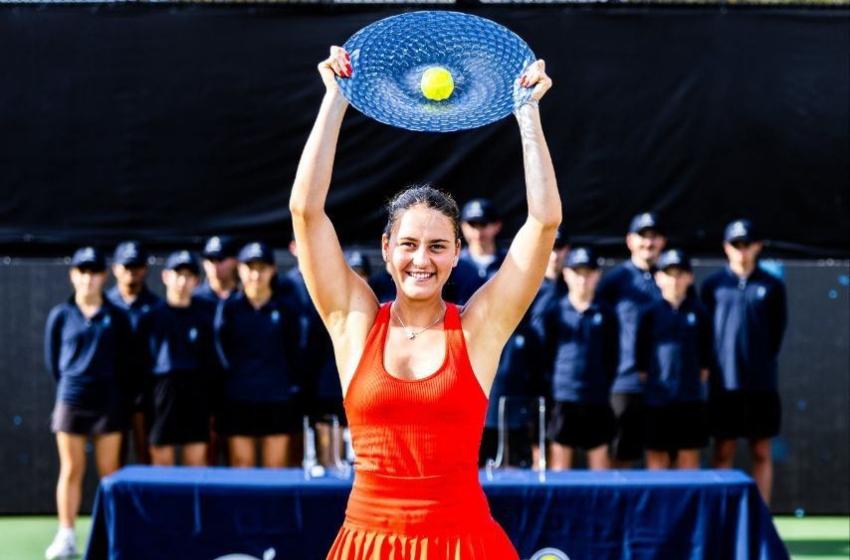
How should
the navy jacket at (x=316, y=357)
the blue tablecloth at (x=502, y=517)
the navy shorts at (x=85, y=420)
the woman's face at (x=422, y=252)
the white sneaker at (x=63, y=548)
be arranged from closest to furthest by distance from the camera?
the woman's face at (x=422, y=252) → the blue tablecloth at (x=502, y=517) → the white sneaker at (x=63, y=548) → the navy shorts at (x=85, y=420) → the navy jacket at (x=316, y=357)

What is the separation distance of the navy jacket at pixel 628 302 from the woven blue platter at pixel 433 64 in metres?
4.21

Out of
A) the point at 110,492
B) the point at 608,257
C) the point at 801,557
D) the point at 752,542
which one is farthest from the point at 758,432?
the point at 110,492

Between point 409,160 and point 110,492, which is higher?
point 409,160

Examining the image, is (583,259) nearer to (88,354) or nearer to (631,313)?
(631,313)

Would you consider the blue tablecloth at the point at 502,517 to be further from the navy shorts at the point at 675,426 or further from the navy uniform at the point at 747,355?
the navy uniform at the point at 747,355

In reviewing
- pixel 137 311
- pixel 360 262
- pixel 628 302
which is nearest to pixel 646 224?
pixel 628 302

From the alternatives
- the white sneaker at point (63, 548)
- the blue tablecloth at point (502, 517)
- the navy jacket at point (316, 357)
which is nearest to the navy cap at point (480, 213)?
the navy jacket at point (316, 357)

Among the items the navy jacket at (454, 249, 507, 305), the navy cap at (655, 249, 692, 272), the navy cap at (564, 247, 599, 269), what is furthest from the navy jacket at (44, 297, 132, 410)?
the navy cap at (655, 249, 692, 272)

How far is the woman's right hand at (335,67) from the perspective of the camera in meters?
2.72

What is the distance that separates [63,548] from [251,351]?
1.43 meters

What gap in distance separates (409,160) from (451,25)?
5.13 m

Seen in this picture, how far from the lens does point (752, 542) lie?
5098 millimetres

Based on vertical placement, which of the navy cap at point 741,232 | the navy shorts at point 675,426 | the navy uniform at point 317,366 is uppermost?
the navy cap at point 741,232

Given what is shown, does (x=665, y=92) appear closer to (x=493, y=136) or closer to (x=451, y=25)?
(x=493, y=136)
